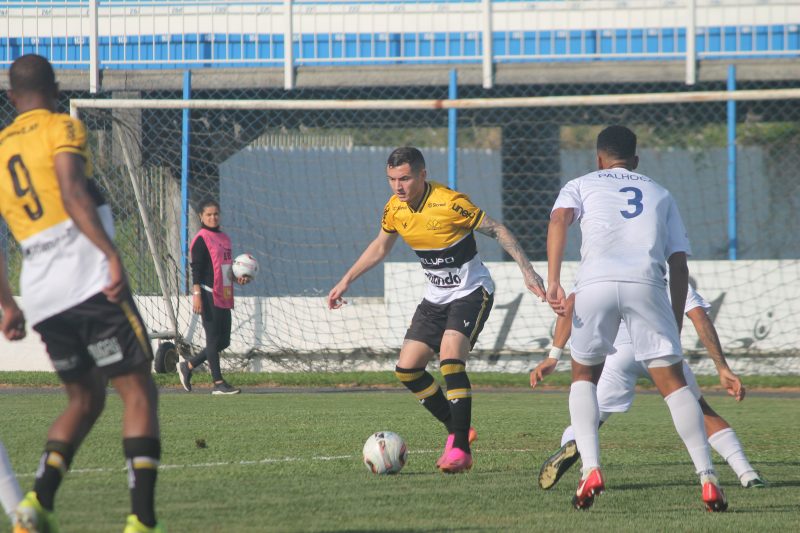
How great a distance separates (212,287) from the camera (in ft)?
43.8

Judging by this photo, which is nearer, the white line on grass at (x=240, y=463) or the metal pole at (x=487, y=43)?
the white line on grass at (x=240, y=463)

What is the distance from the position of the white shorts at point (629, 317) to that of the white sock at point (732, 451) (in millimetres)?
1023

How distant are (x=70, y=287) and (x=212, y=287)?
28.6 feet

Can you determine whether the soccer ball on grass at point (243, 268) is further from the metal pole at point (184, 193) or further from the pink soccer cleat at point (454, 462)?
the pink soccer cleat at point (454, 462)

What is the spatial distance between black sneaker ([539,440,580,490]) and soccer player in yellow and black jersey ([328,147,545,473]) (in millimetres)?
1187

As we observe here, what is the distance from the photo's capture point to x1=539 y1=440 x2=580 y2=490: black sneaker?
6500 millimetres

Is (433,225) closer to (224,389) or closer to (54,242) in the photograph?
(54,242)

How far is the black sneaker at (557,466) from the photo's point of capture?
6.50m

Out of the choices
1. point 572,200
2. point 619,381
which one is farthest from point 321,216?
point 572,200

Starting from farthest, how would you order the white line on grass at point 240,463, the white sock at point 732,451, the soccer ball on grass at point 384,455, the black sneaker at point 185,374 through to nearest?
the black sneaker at point 185,374
the soccer ball on grass at point 384,455
the white line on grass at point 240,463
the white sock at point 732,451

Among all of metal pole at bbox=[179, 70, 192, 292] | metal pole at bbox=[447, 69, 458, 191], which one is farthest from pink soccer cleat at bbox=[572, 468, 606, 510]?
metal pole at bbox=[179, 70, 192, 292]

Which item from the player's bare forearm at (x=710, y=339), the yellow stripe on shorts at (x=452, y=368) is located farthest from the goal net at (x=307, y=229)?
the player's bare forearm at (x=710, y=339)

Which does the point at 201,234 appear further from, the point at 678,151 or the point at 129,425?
the point at 678,151

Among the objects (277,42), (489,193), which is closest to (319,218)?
(277,42)
